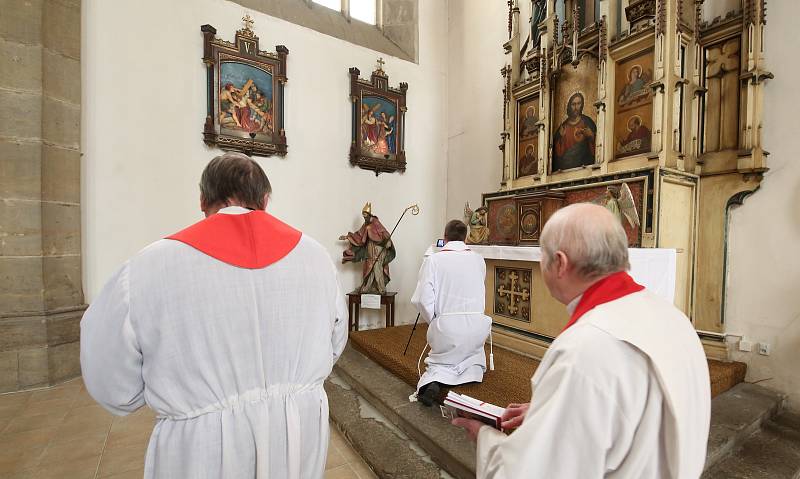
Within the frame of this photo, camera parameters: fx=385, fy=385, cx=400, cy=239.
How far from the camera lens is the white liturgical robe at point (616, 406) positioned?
93 cm

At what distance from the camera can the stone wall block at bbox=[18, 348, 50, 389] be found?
12.8ft

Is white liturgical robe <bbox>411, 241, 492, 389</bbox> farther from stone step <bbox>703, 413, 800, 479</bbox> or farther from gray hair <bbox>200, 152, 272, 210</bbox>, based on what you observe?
gray hair <bbox>200, 152, 272, 210</bbox>

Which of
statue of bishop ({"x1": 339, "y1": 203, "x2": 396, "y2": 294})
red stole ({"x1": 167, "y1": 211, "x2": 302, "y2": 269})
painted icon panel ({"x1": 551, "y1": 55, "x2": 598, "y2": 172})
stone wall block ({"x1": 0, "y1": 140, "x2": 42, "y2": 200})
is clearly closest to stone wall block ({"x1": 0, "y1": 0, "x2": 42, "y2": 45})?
stone wall block ({"x1": 0, "y1": 140, "x2": 42, "y2": 200})

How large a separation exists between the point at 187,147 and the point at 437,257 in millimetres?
4100

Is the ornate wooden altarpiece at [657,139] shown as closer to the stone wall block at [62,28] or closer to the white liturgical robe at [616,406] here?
the white liturgical robe at [616,406]

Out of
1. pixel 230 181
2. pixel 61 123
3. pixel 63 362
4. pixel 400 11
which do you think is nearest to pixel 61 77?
pixel 61 123

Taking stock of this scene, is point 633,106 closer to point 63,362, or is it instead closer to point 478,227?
point 478,227

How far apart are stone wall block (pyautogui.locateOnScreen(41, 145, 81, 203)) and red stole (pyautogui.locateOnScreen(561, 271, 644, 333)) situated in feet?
17.4

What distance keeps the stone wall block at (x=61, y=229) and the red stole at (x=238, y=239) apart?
4.24 metres

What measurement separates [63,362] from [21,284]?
92 cm

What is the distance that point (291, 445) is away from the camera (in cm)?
131

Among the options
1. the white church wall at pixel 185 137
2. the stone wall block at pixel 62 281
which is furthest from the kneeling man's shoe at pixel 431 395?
the stone wall block at pixel 62 281

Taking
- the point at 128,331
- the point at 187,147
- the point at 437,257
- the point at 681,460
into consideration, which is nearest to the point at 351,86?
the point at 187,147

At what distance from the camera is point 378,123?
22.9ft
